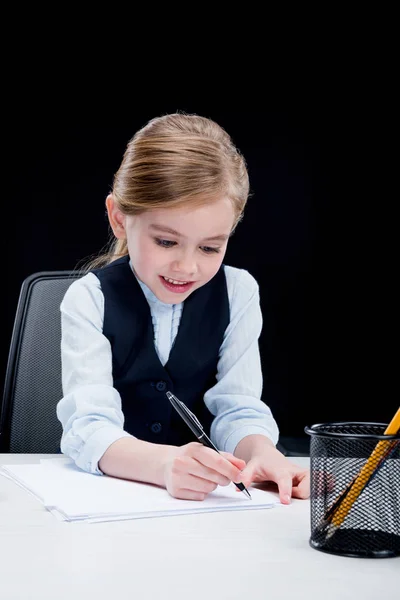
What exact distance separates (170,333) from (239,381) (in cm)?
16

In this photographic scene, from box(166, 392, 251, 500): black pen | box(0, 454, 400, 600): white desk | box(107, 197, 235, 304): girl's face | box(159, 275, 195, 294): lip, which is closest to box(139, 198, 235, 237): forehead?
box(107, 197, 235, 304): girl's face

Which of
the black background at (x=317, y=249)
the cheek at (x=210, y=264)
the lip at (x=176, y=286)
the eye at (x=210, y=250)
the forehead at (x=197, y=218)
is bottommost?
the black background at (x=317, y=249)

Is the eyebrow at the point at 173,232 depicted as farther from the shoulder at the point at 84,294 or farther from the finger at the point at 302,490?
the finger at the point at 302,490

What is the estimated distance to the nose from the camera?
1.33 metres

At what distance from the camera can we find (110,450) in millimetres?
1217

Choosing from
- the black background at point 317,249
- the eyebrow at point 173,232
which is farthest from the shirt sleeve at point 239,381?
the black background at point 317,249

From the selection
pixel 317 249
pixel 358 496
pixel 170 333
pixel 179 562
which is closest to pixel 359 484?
pixel 358 496

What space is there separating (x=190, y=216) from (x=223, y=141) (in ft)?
0.86

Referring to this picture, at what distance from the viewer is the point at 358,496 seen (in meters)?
0.83

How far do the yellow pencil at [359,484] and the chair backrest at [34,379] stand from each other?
103 cm

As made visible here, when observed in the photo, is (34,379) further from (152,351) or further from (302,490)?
(302,490)

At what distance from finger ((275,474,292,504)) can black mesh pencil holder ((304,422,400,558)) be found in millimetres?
204

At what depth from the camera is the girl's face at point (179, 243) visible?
1324 millimetres

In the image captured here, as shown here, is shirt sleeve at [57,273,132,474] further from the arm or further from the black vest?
the arm
